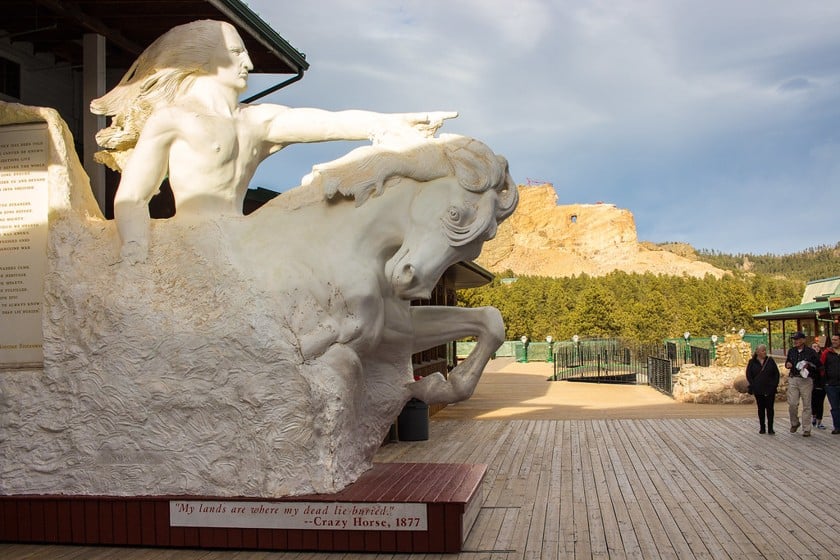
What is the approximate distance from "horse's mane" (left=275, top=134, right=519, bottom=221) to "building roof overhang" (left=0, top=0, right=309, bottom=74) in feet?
11.6

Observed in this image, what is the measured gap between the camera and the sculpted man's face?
5762 millimetres

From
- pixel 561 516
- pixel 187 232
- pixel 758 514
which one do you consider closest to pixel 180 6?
pixel 187 232

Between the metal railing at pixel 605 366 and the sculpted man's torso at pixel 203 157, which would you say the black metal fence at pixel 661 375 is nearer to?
the metal railing at pixel 605 366

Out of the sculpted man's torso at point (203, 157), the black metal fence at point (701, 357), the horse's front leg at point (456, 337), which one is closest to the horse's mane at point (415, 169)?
the sculpted man's torso at point (203, 157)

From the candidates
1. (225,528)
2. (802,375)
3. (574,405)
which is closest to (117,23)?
(225,528)

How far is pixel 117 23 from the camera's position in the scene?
29.6 ft

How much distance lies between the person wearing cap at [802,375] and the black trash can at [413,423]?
16.5 feet

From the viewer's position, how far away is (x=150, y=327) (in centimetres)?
529

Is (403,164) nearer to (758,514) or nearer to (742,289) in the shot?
(758,514)

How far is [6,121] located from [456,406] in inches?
502

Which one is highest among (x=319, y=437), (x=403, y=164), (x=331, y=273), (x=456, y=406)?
(x=403, y=164)

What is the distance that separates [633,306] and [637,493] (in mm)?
46895

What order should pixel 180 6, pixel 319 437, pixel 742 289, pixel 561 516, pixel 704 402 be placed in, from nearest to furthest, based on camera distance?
pixel 319 437, pixel 561 516, pixel 180 6, pixel 704 402, pixel 742 289

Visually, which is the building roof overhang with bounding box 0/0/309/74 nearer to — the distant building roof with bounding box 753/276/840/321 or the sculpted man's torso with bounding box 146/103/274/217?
the sculpted man's torso with bounding box 146/103/274/217
